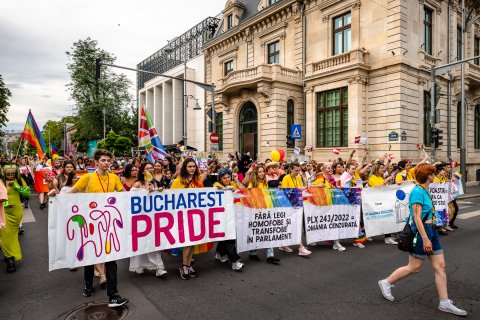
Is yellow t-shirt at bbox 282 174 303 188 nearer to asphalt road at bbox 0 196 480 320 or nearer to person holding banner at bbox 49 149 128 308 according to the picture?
asphalt road at bbox 0 196 480 320

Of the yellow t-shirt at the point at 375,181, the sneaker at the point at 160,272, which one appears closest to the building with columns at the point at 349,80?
the yellow t-shirt at the point at 375,181

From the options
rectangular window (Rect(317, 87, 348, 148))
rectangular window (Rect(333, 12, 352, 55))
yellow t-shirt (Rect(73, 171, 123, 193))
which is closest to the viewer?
yellow t-shirt (Rect(73, 171, 123, 193))

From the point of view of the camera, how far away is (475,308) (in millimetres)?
3854

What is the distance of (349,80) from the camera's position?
62.9 ft

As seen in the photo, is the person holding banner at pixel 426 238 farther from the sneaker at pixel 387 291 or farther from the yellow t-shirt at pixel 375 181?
the yellow t-shirt at pixel 375 181

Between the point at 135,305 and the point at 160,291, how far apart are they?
0.47m

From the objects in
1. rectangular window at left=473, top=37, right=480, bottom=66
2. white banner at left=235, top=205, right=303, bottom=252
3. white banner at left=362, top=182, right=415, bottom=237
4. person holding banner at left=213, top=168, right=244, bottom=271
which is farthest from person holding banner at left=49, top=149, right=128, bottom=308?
rectangular window at left=473, top=37, right=480, bottom=66

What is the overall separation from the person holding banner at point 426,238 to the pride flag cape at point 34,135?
30.5ft

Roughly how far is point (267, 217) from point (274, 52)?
21381 mm

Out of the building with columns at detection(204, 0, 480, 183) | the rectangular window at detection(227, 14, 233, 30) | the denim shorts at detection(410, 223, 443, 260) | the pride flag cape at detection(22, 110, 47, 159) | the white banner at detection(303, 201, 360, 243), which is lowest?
the white banner at detection(303, 201, 360, 243)

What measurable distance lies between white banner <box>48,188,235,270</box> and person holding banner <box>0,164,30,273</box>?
1793 mm

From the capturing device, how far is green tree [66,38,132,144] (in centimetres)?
4303

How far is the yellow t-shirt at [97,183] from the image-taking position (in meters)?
4.34

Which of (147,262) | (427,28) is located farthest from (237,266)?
(427,28)
